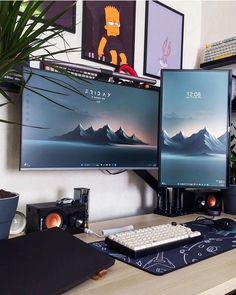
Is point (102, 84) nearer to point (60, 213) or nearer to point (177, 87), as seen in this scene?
point (177, 87)

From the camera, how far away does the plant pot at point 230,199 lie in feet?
4.60

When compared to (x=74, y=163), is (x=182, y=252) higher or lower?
lower

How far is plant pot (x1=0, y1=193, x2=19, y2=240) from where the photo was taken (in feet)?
2.62

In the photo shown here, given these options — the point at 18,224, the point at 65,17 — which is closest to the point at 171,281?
the point at 18,224

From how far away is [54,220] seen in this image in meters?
1.00

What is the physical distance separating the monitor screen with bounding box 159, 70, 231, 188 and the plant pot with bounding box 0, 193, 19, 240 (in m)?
0.71

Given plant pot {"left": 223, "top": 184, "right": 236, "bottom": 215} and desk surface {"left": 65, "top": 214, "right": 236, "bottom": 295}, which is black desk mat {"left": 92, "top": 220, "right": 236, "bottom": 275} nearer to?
desk surface {"left": 65, "top": 214, "right": 236, "bottom": 295}

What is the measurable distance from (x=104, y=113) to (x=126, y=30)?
0.53 meters

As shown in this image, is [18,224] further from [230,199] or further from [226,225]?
[230,199]

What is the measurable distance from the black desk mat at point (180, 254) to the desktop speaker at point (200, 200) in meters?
0.38

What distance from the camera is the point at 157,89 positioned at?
4.52 ft

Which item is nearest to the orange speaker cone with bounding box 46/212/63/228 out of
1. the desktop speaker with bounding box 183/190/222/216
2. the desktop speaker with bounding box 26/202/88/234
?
the desktop speaker with bounding box 26/202/88/234

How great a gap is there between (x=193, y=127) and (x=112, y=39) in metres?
0.57

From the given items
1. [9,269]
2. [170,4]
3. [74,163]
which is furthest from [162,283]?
[170,4]
